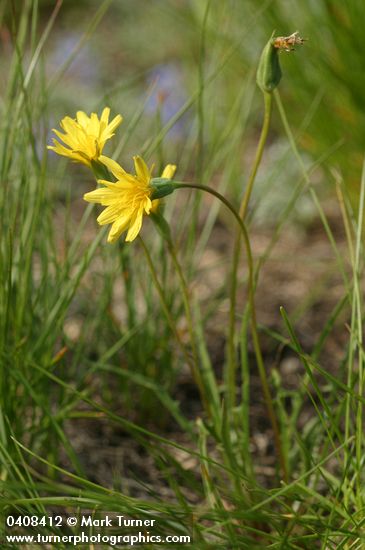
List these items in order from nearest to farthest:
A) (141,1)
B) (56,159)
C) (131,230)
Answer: (131,230), (56,159), (141,1)

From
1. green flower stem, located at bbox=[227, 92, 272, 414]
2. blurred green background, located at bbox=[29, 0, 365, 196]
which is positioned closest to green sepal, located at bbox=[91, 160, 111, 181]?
green flower stem, located at bbox=[227, 92, 272, 414]

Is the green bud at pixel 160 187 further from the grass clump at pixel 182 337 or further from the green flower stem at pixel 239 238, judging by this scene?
the green flower stem at pixel 239 238

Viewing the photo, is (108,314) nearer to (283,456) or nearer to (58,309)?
(58,309)

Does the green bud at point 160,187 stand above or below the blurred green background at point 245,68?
below

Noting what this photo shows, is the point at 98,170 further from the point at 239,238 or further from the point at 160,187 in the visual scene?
the point at 239,238

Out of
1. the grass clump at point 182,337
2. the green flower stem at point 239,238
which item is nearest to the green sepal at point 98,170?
the grass clump at point 182,337

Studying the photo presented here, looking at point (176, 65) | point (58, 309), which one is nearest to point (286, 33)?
point (58, 309)
